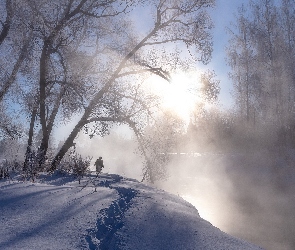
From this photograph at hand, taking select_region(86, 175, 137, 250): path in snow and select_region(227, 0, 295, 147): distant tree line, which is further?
select_region(227, 0, 295, 147): distant tree line

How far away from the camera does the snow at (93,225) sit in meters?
2.51

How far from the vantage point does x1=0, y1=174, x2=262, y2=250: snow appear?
8.25 feet

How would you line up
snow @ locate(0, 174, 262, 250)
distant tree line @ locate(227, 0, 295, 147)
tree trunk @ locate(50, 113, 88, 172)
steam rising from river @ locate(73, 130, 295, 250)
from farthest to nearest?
distant tree line @ locate(227, 0, 295, 147), tree trunk @ locate(50, 113, 88, 172), steam rising from river @ locate(73, 130, 295, 250), snow @ locate(0, 174, 262, 250)

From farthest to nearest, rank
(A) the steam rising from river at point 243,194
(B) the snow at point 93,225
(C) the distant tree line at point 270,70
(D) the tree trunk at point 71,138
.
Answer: (C) the distant tree line at point 270,70 < (D) the tree trunk at point 71,138 < (A) the steam rising from river at point 243,194 < (B) the snow at point 93,225

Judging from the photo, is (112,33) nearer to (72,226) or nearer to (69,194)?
(69,194)

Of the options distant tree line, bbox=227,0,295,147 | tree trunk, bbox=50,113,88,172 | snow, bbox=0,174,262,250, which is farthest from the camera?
distant tree line, bbox=227,0,295,147

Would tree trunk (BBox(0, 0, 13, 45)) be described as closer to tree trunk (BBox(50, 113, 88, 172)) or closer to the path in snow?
tree trunk (BBox(50, 113, 88, 172))

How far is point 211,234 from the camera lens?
9.94 ft

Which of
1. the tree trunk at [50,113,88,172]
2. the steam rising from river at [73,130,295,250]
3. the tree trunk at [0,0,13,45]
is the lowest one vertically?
the steam rising from river at [73,130,295,250]

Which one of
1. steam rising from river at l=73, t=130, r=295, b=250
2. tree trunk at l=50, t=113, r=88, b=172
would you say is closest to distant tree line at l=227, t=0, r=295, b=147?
steam rising from river at l=73, t=130, r=295, b=250

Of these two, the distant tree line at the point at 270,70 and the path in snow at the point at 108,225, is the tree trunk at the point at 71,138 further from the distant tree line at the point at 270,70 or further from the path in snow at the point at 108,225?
the distant tree line at the point at 270,70

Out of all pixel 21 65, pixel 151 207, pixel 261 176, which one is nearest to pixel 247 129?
pixel 261 176

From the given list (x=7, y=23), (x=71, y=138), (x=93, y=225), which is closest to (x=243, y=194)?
(x=71, y=138)

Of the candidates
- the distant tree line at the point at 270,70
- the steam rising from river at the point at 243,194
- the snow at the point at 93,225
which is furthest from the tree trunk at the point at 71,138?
the distant tree line at the point at 270,70
